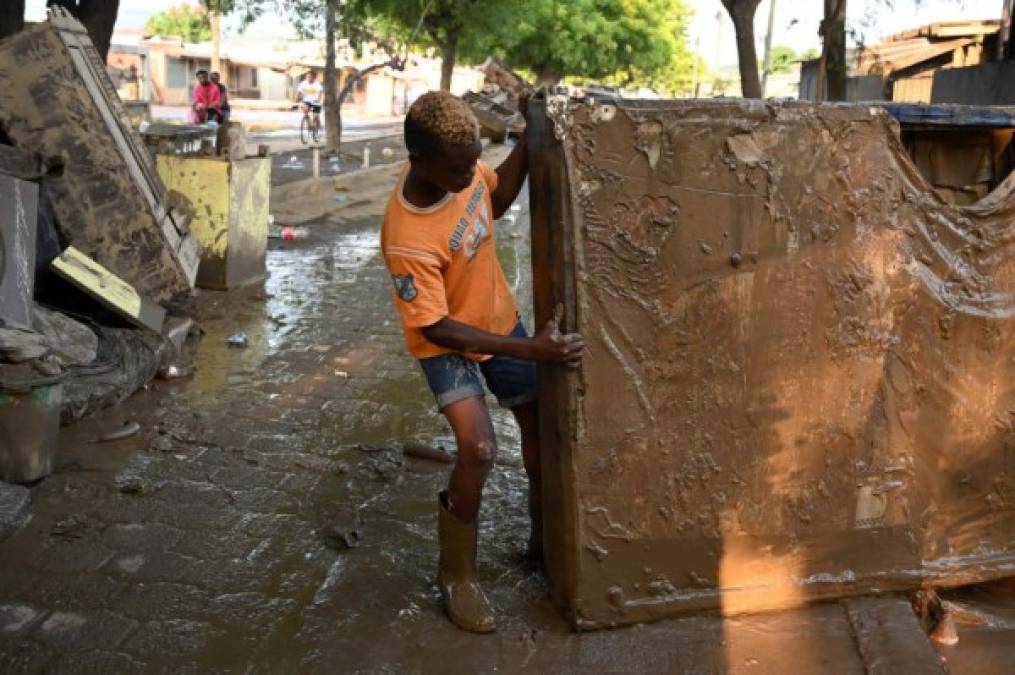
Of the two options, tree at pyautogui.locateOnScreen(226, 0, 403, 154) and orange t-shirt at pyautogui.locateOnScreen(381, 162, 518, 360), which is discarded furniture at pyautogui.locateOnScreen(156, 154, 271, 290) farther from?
tree at pyautogui.locateOnScreen(226, 0, 403, 154)

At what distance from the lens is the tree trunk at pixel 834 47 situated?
32.2ft

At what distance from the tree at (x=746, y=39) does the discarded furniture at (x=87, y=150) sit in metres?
6.11

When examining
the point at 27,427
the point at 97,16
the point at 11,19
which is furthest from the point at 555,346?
the point at 97,16

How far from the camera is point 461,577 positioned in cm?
291

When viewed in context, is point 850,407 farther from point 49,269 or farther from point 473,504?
point 49,269

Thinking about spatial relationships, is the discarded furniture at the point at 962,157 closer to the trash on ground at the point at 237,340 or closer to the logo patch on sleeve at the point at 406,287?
the logo patch on sleeve at the point at 406,287

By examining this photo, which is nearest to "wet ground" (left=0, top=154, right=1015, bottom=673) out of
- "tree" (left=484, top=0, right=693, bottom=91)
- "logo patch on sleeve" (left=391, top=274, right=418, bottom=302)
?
"logo patch on sleeve" (left=391, top=274, right=418, bottom=302)

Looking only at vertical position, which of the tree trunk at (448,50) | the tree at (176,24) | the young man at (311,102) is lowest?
the young man at (311,102)

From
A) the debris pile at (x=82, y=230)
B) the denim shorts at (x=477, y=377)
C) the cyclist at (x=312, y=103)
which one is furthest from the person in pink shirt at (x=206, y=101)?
the denim shorts at (x=477, y=377)

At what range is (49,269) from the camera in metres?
5.08

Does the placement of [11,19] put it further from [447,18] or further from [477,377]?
[447,18]

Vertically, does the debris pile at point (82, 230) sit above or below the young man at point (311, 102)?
below

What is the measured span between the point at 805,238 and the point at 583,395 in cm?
82

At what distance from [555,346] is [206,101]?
16.6 m
